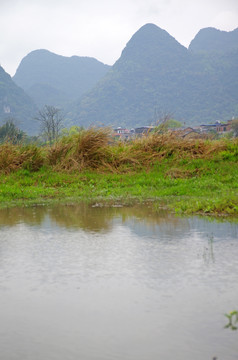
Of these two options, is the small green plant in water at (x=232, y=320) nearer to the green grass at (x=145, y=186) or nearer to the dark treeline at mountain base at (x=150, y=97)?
the green grass at (x=145, y=186)

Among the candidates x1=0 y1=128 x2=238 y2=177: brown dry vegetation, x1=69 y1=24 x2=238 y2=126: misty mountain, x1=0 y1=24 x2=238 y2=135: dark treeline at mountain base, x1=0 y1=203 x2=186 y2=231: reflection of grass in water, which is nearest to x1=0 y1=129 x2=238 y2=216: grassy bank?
x1=0 y1=128 x2=238 y2=177: brown dry vegetation

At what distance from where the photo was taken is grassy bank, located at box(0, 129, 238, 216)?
10.4 metres

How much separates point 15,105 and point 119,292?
175 m

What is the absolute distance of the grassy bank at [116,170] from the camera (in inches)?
408

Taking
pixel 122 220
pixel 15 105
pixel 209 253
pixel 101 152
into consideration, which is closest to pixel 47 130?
pixel 101 152

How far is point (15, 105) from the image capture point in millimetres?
173000

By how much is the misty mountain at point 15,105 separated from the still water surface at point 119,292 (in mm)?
150882

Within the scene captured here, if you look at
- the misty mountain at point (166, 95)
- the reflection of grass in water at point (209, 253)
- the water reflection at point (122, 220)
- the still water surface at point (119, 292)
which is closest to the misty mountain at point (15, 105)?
the misty mountain at point (166, 95)

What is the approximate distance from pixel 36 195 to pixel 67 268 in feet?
20.2

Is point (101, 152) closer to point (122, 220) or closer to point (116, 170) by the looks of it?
point (116, 170)

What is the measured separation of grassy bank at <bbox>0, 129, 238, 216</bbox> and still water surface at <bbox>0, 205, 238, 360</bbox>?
3423 millimetres

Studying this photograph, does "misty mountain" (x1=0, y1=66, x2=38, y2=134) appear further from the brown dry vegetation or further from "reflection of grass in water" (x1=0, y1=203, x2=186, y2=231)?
"reflection of grass in water" (x1=0, y1=203, x2=186, y2=231)

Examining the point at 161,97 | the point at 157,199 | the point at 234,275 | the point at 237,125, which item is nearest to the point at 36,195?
the point at 157,199

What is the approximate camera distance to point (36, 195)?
418 inches
